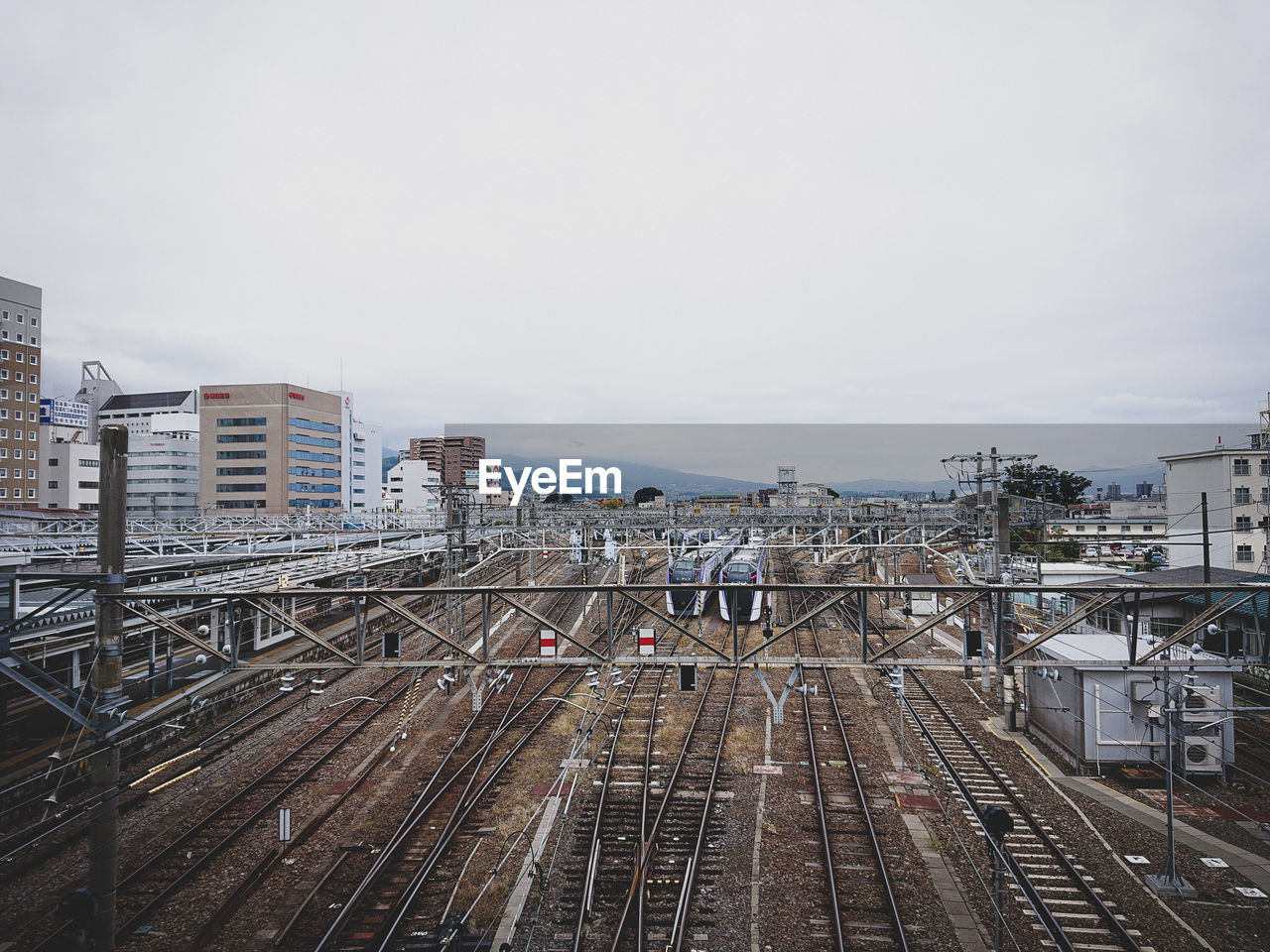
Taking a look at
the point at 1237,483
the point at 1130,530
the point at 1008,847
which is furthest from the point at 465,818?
the point at 1130,530

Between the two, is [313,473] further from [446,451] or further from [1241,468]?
[446,451]

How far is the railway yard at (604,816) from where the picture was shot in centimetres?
705

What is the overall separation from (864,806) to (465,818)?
6.04 meters

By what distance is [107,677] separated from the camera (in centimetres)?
560

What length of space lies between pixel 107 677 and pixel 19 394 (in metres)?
56.1

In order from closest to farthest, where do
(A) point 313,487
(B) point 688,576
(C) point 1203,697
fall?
(C) point 1203,697 → (B) point 688,576 → (A) point 313,487

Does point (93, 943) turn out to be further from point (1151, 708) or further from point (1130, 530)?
point (1130, 530)

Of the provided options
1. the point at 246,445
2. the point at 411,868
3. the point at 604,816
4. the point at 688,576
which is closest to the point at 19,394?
the point at 246,445

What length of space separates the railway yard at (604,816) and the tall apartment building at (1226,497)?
14.9 meters

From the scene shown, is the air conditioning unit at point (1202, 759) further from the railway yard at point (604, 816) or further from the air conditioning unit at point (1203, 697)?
the air conditioning unit at point (1203, 697)

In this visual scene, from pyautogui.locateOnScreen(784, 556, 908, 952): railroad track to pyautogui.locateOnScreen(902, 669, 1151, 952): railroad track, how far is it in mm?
1304

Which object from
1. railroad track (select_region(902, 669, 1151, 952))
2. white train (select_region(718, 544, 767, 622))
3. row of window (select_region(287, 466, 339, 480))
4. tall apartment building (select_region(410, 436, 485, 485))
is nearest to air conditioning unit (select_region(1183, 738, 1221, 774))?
railroad track (select_region(902, 669, 1151, 952))

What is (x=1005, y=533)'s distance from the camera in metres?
14.3

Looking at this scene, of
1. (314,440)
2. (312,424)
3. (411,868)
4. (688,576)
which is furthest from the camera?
(314,440)
